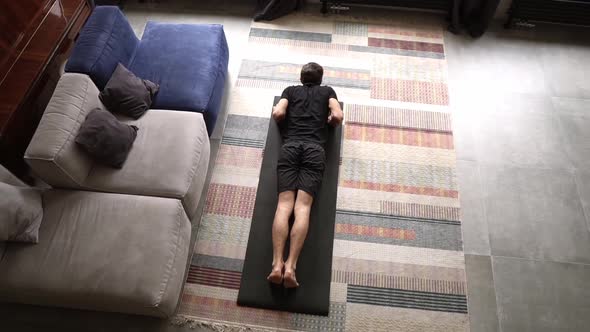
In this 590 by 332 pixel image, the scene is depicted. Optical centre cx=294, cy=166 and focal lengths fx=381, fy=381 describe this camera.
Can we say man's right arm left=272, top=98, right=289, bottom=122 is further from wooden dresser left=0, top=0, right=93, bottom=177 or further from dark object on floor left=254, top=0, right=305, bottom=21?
wooden dresser left=0, top=0, right=93, bottom=177

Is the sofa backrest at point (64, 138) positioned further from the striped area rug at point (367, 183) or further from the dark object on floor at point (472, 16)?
the dark object on floor at point (472, 16)

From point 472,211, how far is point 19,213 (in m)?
2.70

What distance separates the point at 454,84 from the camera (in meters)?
3.17

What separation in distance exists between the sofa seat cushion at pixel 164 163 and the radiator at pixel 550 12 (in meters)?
2.94

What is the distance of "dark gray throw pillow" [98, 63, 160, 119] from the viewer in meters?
2.42

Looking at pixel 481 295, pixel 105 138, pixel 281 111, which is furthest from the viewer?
pixel 281 111

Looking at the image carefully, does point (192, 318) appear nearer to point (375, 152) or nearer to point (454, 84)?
point (375, 152)

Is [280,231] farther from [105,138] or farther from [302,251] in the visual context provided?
[105,138]

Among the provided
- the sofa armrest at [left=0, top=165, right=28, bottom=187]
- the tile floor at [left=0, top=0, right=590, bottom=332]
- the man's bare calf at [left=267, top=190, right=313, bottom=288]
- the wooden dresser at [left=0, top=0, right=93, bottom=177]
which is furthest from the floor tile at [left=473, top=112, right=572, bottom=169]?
the wooden dresser at [left=0, top=0, right=93, bottom=177]

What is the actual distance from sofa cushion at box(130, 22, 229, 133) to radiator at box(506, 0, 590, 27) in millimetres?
2593

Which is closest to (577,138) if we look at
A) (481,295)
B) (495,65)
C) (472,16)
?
(495,65)

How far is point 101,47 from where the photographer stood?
250 cm

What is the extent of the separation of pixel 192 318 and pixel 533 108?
9.71ft

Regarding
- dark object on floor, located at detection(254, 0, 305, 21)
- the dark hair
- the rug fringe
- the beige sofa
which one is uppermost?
dark object on floor, located at detection(254, 0, 305, 21)
